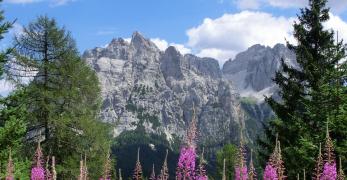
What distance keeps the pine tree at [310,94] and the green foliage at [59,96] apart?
1166cm

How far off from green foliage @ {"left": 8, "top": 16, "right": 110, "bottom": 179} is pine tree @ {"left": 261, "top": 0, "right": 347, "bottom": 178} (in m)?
11.7

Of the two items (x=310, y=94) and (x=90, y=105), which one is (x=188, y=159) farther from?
(x=90, y=105)

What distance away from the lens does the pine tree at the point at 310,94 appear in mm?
20092

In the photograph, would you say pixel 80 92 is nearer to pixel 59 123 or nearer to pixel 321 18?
pixel 59 123

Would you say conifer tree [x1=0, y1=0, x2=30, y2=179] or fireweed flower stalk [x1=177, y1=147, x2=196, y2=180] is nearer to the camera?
fireweed flower stalk [x1=177, y1=147, x2=196, y2=180]

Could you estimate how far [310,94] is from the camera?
74.3ft

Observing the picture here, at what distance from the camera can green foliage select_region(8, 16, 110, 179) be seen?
2972 cm

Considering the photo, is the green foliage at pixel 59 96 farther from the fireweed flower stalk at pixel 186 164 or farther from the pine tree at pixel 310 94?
the fireweed flower stalk at pixel 186 164

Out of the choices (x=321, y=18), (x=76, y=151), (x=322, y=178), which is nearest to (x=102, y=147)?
(x=76, y=151)

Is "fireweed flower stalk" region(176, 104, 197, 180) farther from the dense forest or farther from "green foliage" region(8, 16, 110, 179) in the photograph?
"green foliage" region(8, 16, 110, 179)

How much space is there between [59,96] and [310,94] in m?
15.3

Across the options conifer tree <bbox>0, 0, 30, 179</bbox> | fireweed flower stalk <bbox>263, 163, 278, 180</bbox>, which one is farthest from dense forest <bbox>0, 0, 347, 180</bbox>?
fireweed flower stalk <bbox>263, 163, 278, 180</bbox>

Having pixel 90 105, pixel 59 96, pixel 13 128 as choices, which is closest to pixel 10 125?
pixel 13 128

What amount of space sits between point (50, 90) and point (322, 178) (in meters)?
24.7
